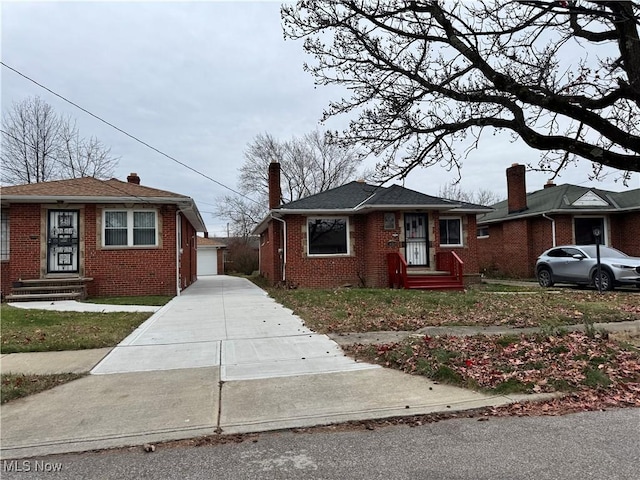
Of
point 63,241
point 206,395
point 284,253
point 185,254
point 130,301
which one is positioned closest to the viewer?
point 206,395

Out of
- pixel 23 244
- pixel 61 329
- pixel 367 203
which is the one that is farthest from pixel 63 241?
pixel 367 203

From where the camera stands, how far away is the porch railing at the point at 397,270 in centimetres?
1455

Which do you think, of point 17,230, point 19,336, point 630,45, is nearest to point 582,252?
point 630,45

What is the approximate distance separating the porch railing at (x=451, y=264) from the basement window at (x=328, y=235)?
11.3 feet

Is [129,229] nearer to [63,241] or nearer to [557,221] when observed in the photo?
[63,241]

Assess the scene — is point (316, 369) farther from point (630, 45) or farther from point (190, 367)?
point (630, 45)

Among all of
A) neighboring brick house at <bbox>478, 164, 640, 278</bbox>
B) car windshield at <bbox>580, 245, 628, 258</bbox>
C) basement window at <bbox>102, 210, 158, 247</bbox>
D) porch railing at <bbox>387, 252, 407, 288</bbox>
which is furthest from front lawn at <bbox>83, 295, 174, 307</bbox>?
neighboring brick house at <bbox>478, 164, 640, 278</bbox>

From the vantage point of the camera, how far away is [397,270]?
590 inches

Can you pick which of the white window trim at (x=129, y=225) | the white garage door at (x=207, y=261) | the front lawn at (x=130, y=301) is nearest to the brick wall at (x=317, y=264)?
the front lawn at (x=130, y=301)

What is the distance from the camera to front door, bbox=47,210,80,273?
45.9 feet

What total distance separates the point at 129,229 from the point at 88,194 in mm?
1648

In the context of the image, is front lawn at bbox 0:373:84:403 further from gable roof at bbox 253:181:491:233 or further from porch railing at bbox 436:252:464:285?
porch railing at bbox 436:252:464:285

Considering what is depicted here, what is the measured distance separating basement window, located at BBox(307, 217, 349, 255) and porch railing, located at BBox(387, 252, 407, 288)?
185cm

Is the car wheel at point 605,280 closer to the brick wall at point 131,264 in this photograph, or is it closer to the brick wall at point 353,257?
the brick wall at point 353,257
